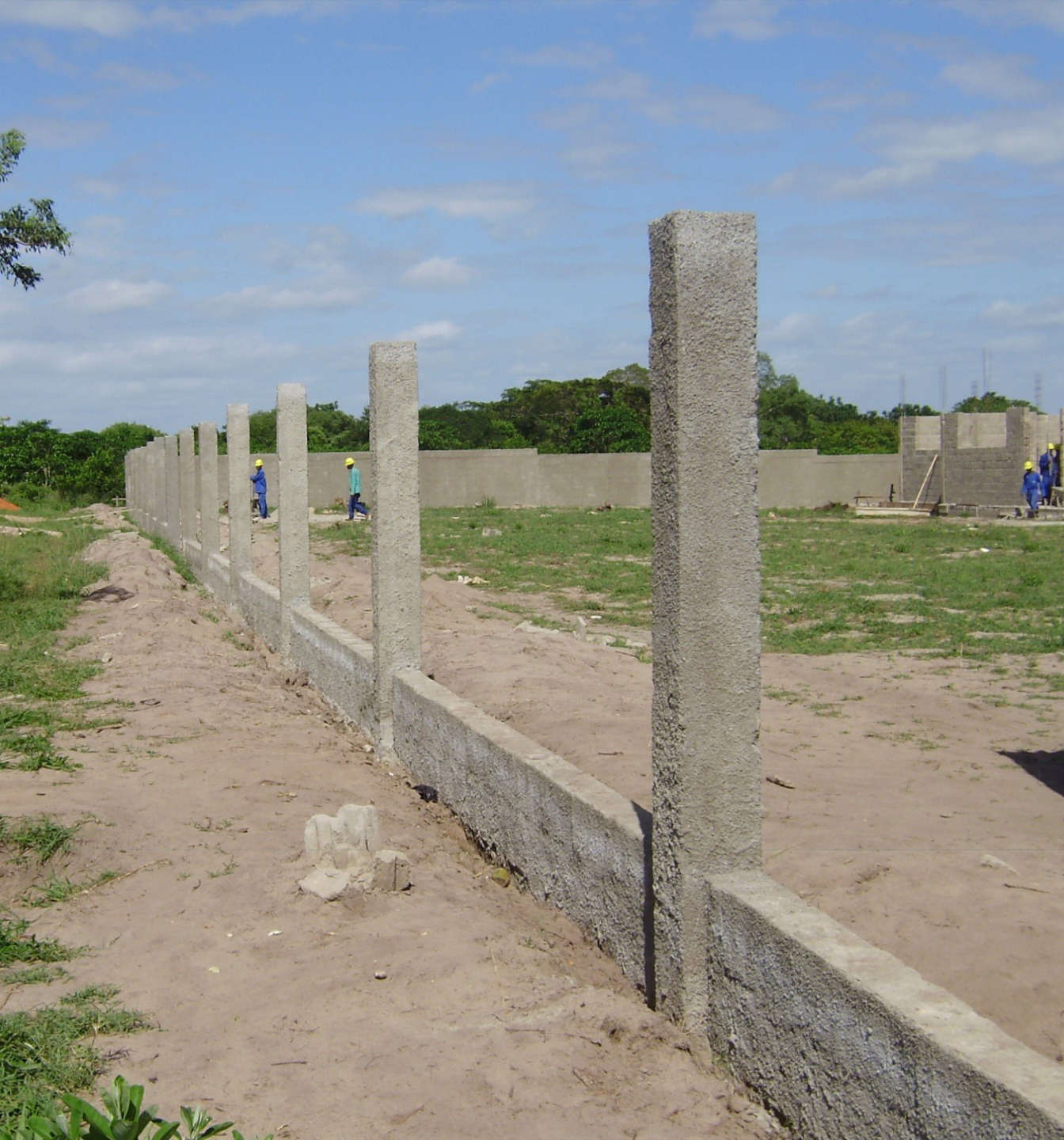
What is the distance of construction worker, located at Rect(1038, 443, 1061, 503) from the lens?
2697cm

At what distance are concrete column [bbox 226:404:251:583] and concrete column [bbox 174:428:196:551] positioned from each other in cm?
619

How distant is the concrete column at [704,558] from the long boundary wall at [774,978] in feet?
0.08

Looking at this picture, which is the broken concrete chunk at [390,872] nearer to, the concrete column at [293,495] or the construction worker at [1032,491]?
the concrete column at [293,495]

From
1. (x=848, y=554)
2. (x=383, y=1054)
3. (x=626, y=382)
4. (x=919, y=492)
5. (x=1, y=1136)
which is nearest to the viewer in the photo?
(x=1, y=1136)

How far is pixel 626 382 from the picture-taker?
2108 inches

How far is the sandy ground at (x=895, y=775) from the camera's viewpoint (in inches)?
171

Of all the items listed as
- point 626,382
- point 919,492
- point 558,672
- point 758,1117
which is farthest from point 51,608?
point 626,382

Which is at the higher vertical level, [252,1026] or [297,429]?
[297,429]

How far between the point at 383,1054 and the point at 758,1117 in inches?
44.1

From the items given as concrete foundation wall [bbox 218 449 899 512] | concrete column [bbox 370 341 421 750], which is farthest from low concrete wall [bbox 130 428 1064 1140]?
concrete foundation wall [bbox 218 449 899 512]

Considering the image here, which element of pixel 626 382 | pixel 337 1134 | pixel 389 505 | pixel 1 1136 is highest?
pixel 626 382

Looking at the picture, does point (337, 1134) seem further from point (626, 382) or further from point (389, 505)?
point (626, 382)

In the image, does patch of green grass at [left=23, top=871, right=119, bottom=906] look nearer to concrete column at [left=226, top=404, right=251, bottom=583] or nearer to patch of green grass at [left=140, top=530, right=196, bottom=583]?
concrete column at [left=226, top=404, right=251, bottom=583]

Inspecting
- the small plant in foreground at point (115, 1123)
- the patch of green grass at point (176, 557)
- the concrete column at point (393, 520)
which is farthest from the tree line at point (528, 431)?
the small plant in foreground at point (115, 1123)
